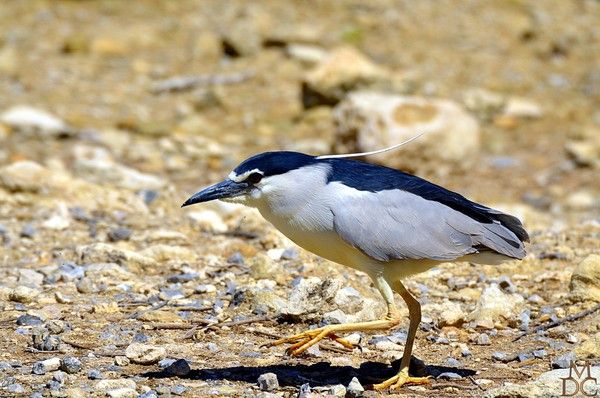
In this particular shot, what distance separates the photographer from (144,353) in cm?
603

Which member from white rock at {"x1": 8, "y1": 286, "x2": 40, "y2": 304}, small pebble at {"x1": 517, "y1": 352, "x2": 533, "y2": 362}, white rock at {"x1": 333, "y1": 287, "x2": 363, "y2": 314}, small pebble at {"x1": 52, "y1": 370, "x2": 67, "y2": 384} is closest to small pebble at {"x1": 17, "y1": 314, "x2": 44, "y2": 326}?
white rock at {"x1": 8, "y1": 286, "x2": 40, "y2": 304}

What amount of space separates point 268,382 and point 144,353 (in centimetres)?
87

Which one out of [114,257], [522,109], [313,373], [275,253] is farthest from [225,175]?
[313,373]

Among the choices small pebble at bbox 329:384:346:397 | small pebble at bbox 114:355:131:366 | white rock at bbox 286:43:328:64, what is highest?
white rock at bbox 286:43:328:64

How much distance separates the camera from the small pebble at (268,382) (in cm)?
556

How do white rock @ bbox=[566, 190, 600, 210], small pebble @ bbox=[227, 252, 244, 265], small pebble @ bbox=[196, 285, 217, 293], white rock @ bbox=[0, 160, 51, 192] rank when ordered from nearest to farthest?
small pebble @ bbox=[196, 285, 217, 293], small pebble @ bbox=[227, 252, 244, 265], white rock @ bbox=[0, 160, 51, 192], white rock @ bbox=[566, 190, 600, 210]

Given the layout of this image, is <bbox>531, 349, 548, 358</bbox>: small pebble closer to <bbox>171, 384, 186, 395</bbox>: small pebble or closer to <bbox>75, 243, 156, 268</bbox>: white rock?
<bbox>171, 384, 186, 395</bbox>: small pebble

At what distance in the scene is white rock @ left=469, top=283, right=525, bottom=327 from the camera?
6.99 metres

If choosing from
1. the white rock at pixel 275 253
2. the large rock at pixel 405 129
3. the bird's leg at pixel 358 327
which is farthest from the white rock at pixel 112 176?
the bird's leg at pixel 358 327

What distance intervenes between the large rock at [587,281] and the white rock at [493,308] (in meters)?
0.43

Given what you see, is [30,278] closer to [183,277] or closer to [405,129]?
[183,277]

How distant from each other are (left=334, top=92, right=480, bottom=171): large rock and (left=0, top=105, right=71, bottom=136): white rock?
12.2 feet

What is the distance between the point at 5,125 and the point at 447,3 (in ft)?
28.9

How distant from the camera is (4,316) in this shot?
6703mm
